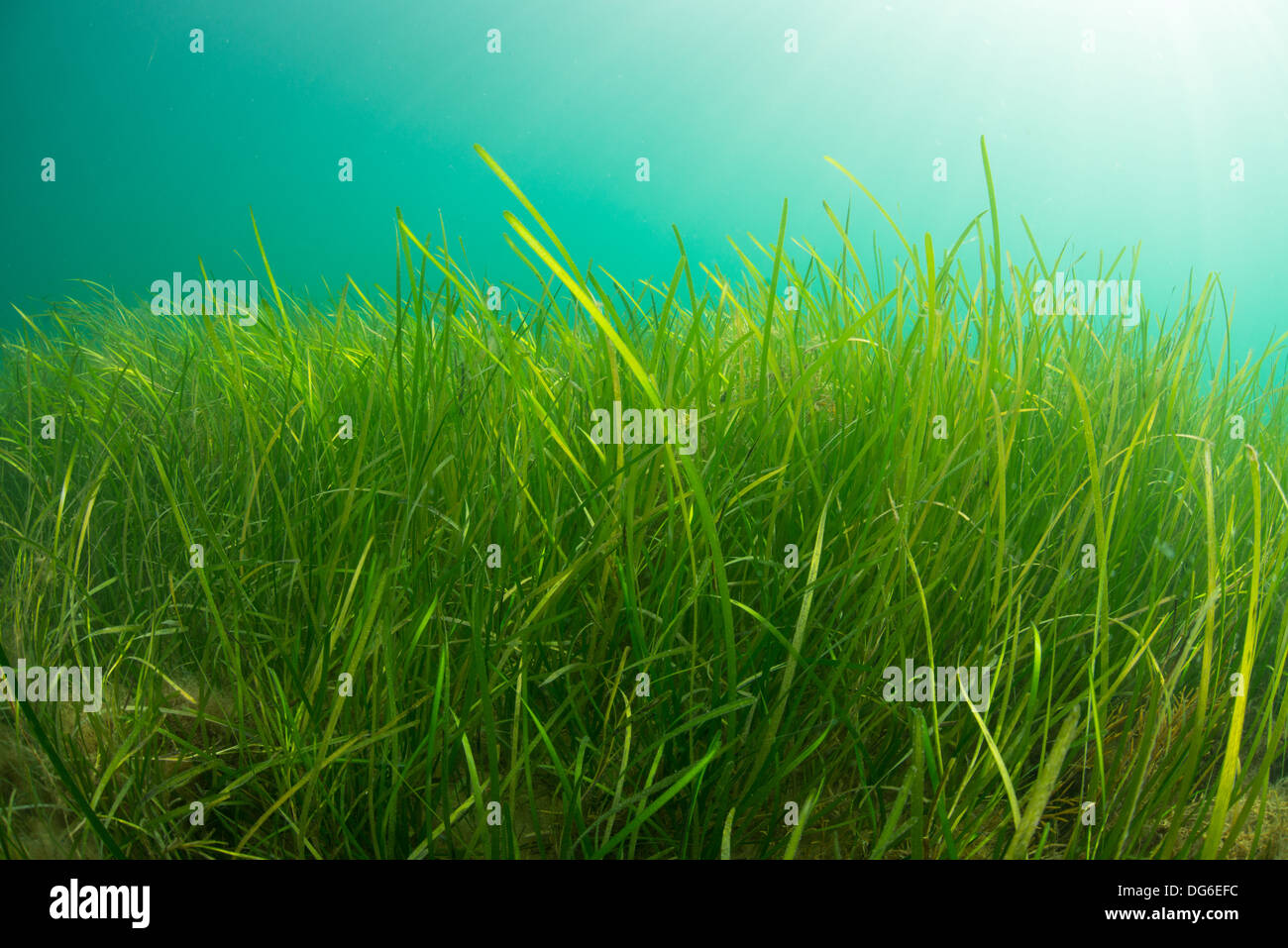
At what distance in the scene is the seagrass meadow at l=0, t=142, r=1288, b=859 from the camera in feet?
3.18

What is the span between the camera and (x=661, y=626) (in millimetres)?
1058

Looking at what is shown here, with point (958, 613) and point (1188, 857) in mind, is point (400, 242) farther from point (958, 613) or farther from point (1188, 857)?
point (1188, 857)

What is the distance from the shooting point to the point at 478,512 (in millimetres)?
1124

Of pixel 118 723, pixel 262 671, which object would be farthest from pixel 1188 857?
pixel 118 723

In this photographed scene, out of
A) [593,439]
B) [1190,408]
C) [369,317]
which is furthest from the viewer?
[369,317]

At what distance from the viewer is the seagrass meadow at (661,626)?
3.18 feet

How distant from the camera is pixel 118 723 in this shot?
1129 mm

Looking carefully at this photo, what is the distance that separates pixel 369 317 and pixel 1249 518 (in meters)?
→ 2.89

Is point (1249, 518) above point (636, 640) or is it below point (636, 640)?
above
